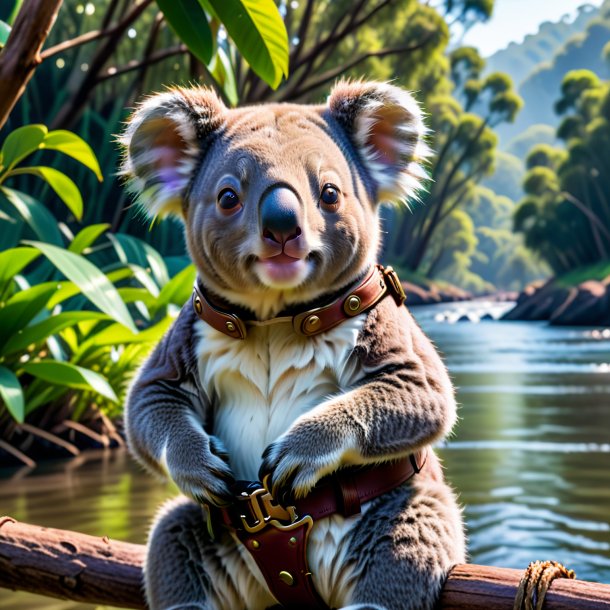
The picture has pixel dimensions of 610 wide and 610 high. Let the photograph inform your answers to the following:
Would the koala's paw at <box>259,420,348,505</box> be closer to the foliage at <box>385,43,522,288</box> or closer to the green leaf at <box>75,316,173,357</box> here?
the green leaf at <box>75,316,173,357</box>

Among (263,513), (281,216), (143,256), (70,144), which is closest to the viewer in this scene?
(281,216)

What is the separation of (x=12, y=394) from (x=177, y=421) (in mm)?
2603

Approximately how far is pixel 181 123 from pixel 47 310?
3521mm

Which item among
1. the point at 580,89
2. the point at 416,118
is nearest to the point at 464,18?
the point at 580,89

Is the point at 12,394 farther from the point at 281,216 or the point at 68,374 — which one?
the point at 281,216

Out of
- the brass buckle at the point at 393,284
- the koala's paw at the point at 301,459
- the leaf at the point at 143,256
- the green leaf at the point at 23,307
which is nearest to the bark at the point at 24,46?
the brass buckle at the point at 393,284

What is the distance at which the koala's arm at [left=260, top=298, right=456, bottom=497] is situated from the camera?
1.39m

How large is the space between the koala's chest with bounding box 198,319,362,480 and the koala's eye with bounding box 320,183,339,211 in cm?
19

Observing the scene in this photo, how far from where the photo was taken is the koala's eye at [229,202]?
55.7 inches

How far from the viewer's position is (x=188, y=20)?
2.17 metres

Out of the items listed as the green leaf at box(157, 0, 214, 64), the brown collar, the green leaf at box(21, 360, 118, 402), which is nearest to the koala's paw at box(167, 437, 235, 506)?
the brown collar

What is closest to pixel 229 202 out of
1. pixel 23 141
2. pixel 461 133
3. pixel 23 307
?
pixel 23 141

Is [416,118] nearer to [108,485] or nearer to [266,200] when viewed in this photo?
[266,200]

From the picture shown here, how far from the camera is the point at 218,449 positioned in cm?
149
